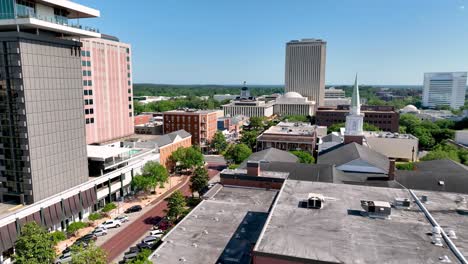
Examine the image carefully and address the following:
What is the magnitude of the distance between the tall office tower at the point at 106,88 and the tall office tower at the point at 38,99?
30167 mm

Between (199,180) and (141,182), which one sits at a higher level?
(199,180)

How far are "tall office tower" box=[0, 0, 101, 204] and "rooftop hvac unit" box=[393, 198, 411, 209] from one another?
5596cm

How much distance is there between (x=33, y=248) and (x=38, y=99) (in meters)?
25.6

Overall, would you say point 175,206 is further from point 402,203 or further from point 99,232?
point 402,203

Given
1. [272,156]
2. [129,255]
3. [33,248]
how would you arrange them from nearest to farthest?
[33,248] < [129,255] < [272,156]

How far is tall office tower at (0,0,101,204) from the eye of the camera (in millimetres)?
50406

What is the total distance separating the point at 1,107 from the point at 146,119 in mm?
110764

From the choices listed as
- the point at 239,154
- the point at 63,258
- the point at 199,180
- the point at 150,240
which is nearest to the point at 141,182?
the point at 199,180

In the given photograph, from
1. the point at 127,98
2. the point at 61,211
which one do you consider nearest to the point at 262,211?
the point at 61,211

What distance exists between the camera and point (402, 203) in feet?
120

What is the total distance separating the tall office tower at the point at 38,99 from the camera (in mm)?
50406

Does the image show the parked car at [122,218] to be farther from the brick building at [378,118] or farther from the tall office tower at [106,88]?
the brick building at [378,118]

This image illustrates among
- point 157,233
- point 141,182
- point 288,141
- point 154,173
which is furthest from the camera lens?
point 288,141

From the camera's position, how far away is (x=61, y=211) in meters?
57.1
